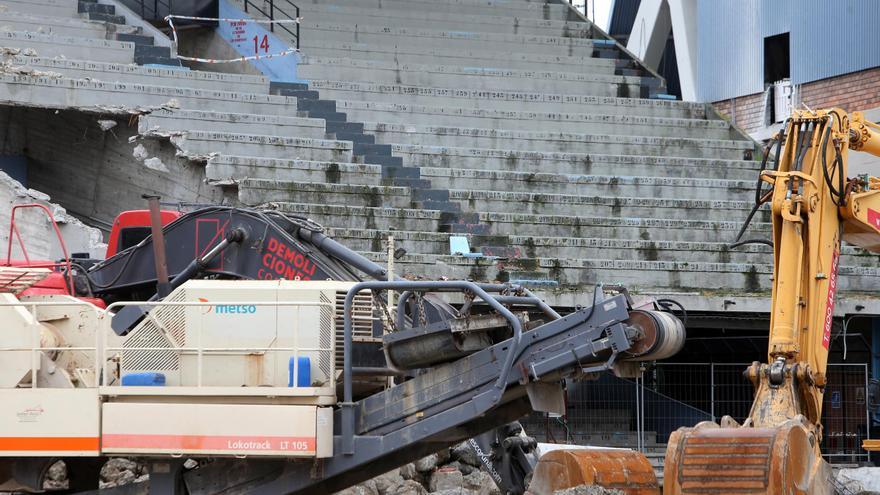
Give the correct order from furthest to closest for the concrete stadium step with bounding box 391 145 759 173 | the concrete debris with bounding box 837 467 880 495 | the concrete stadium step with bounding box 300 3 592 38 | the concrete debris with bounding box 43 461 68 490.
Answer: the concrete stadium step with bounding box 300 3 592 38 < the concrete stadium step with bounding box 391 145 759 173 < the concrete debris with bounding box 837 467 880 495 < the concrete debris with bounding box 43 461 68 490

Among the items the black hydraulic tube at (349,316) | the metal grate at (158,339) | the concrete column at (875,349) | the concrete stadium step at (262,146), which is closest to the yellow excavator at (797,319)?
the black hydraulic tube at (349,316)

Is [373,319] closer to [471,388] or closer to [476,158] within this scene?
[471,388]

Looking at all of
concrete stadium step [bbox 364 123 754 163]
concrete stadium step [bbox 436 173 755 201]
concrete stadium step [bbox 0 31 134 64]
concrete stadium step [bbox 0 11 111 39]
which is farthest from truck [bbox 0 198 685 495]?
concrete stadium step [bbox 0 11 111 39]

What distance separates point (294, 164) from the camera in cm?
2159

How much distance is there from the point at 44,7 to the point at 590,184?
1046cm

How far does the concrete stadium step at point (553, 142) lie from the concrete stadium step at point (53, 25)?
16.9ft

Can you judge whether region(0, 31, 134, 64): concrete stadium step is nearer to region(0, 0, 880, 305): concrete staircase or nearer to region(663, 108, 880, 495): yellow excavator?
region(0, 0, 880, 305): concrete staircase

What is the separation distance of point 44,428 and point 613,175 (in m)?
14.6

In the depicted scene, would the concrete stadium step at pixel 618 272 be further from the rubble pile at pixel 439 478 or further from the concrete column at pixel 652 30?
the concrete column at pixel 652 30

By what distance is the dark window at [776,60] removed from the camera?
27078mm

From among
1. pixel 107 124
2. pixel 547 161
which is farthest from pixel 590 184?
pixel 107 124

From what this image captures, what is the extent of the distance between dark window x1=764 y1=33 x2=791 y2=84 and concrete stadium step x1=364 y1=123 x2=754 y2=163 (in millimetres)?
2341

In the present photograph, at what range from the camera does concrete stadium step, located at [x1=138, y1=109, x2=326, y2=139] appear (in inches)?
855

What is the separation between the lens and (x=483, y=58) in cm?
2908
